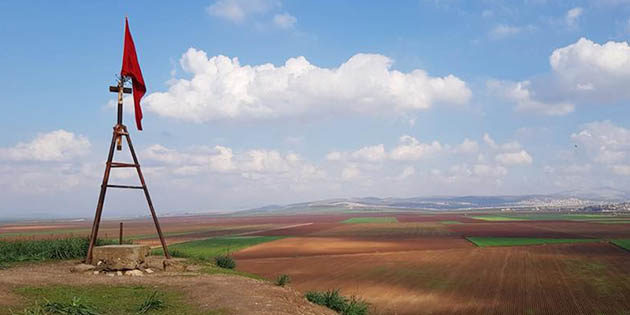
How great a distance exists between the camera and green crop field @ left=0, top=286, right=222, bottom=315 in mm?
12297

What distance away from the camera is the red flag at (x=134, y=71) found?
22.1 metres

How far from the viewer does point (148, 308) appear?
517 inches

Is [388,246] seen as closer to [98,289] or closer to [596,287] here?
[596,287]

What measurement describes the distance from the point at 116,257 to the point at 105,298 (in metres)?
5.87

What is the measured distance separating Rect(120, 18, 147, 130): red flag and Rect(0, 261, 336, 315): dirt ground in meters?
8.07

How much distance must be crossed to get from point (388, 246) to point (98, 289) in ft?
157

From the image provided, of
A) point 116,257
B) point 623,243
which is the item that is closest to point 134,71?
point 116,257

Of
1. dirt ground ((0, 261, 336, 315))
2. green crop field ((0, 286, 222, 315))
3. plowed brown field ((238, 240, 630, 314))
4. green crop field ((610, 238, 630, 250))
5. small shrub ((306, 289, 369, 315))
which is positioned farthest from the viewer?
green crop field ((610, 238, 630, 250))

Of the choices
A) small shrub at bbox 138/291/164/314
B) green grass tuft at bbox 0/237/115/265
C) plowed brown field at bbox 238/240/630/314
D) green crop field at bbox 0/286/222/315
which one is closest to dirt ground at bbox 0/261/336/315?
green crop field at bbox 0/286/222/315

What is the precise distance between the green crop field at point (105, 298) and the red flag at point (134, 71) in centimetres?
992

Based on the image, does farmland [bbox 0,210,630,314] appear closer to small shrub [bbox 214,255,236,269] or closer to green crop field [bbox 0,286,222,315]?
small shrub [bbox 214,255,236,269]

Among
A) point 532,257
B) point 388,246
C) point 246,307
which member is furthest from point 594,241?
point 246,307

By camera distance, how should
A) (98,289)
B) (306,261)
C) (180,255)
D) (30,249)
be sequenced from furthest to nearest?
(306,261)
(180,255)
(30,249)
(98,289)

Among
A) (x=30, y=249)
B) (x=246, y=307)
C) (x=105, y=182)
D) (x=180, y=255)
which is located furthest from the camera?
(x=180, y=255)
